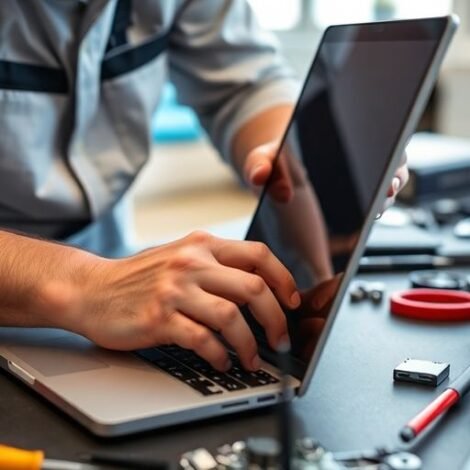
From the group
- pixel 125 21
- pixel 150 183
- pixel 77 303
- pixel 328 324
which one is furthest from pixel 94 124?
pixel 150 183

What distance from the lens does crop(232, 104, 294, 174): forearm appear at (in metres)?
1.22

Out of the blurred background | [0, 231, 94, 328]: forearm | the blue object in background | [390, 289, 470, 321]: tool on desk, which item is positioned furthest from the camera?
the blue object in background

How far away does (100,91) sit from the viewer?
1165 millimetres

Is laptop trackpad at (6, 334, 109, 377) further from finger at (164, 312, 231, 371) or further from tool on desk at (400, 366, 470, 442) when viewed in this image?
tool on desk at (400, 366, 470, 442)

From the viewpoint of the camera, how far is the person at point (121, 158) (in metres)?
0.67

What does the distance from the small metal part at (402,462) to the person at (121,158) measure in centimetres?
15

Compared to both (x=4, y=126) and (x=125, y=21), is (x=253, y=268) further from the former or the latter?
A: (x=125, y=21)

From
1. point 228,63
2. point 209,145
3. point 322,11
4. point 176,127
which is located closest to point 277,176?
point 228,63

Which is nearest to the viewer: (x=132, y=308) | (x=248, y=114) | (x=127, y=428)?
(x=127, y=428)

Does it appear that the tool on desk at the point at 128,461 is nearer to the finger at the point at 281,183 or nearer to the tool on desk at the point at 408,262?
the finger at the point at 281,183

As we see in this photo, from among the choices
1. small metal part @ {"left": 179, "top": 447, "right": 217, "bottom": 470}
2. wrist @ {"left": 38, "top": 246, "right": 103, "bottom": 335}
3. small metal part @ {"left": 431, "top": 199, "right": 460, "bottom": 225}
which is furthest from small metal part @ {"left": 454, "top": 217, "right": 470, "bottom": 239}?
small metal part @ {"left": 179, "top": 447, "right": 217, "bottom": 470}

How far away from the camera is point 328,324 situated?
63 centimetres

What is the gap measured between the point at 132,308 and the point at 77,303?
0.18 ft

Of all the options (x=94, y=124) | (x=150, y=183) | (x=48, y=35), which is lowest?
(x=150, y=183)
